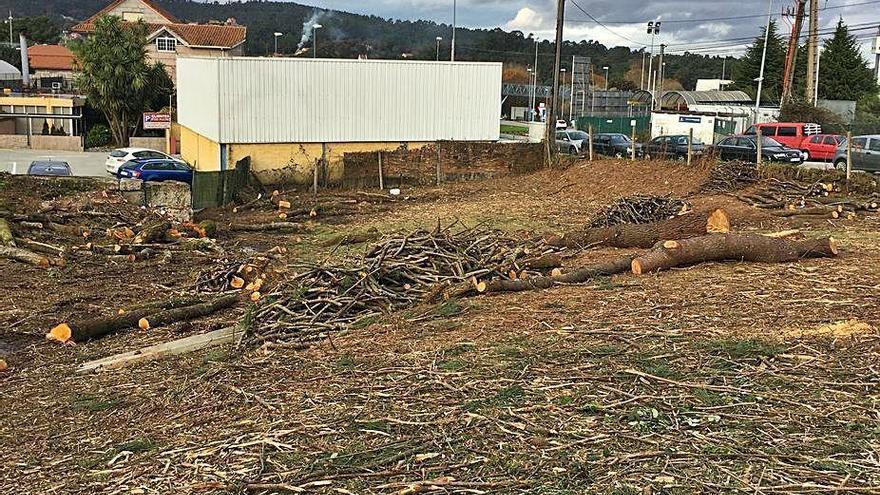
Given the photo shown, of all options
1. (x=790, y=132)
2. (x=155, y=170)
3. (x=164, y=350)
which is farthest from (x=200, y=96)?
(x=790, y=132)

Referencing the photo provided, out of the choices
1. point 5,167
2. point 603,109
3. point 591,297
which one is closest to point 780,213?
point 591,297

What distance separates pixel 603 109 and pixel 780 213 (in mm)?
56203

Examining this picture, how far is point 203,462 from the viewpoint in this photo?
20.7 ft

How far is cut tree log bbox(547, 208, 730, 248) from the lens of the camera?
45.6ft

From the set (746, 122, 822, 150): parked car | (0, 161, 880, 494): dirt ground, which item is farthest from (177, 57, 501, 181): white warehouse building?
(0, 161, 880, 494): dirt ground

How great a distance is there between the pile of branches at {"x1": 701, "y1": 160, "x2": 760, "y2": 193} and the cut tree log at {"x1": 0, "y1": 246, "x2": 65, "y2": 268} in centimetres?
1562

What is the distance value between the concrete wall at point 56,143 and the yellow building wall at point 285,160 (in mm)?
26930

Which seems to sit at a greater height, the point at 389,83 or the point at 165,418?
the point at 389,83

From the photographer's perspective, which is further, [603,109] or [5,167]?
[603,109]

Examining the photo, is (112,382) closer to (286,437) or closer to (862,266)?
(286,437)

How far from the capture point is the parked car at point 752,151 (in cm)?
3225

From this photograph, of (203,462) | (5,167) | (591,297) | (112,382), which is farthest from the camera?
(5,167)

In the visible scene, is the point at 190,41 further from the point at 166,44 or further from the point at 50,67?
the point at 50,67

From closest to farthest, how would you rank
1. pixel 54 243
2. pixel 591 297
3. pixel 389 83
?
pixel 591 297 < pixel 54 243 < pixel 389 83
